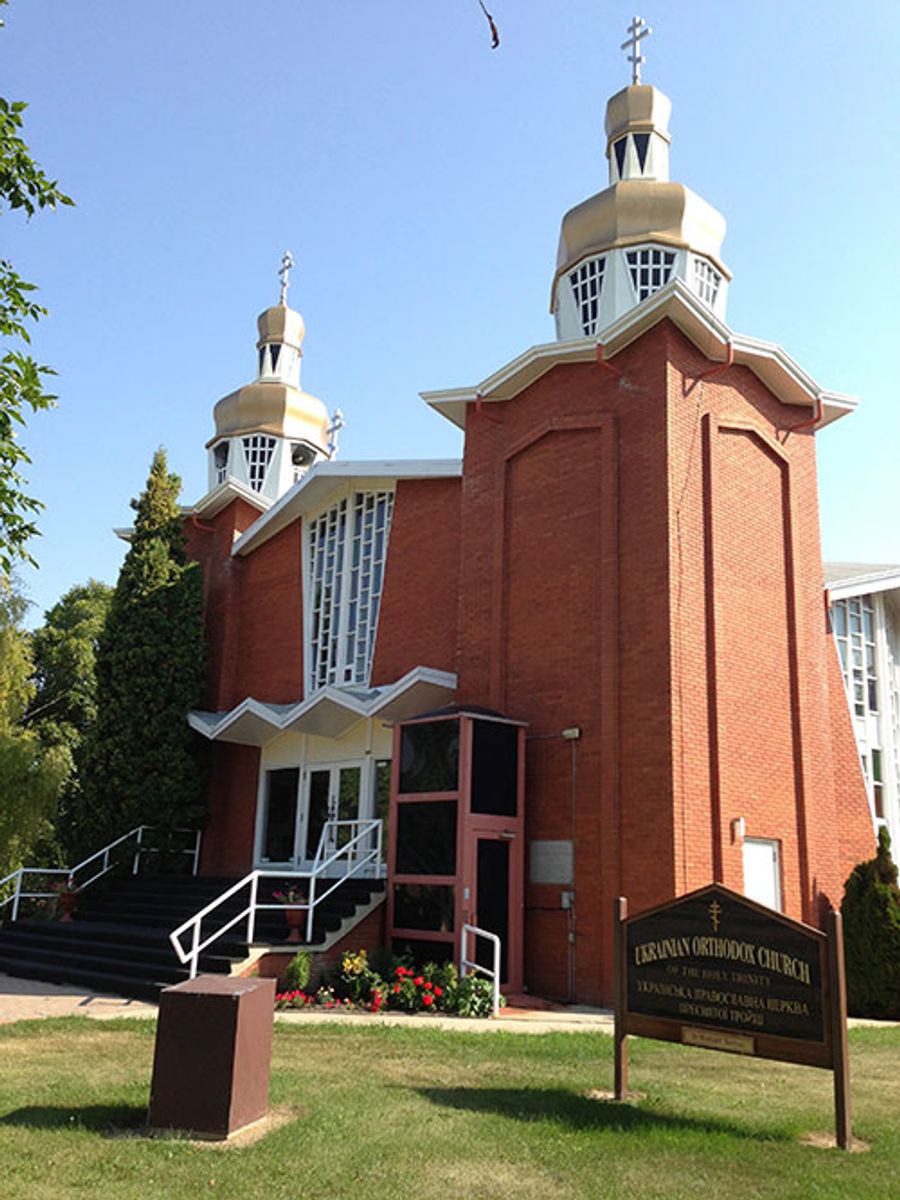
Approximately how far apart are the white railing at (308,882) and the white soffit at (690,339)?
6.85 metres

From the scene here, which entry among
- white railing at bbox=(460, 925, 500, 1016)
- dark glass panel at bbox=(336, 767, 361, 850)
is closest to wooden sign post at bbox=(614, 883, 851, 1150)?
white railing at bbox=(460, 925, 500, 1016)

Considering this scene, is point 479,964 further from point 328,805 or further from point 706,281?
point 706,281

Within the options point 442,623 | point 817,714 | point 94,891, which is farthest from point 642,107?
point 94,891

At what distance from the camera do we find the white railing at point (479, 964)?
12.3 metres

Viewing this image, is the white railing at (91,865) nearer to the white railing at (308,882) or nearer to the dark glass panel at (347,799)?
the white railing at (308,882)

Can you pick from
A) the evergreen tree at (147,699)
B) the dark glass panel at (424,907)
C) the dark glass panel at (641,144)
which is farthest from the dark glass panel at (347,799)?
the dark glass panel at (641,144)

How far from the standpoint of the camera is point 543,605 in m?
15.2

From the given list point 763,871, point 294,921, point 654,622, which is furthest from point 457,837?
point 763,871

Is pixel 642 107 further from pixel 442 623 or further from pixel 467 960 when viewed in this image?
pixel 467 960

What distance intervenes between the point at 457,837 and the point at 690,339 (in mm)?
7669

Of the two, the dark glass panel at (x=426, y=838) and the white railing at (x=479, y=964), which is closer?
the white railing at (x=479, y=964)

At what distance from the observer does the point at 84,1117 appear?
6570mm

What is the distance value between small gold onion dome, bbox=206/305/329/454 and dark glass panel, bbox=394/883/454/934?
18210mm

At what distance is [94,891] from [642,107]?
702 inches
